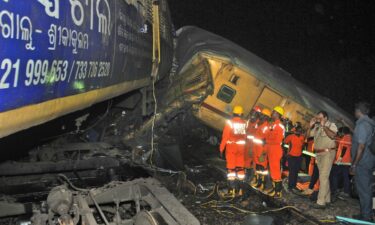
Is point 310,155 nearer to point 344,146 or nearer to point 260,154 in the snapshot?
point 344,146

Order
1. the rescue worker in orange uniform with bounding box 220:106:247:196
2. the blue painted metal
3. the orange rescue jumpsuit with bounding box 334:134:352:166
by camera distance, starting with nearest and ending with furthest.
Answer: the blue painted metal < the orange rescue jumpsuit with bounding box 334:134:352:166 < the rescue worker in orange uniform with bounding box 220:106:247:196

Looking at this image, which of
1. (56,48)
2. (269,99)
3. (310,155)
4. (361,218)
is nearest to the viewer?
(56,48)

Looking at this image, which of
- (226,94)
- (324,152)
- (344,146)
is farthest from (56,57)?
(226,94)

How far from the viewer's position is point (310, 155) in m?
9.05

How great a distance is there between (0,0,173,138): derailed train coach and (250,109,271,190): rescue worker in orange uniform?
15.0 feet

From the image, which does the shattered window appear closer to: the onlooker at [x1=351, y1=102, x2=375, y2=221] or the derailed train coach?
the onlooker at [x1=351, y1=102, x2=375, y2=221]

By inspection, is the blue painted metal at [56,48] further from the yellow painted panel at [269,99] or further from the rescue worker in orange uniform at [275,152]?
the yellow painted panel at [269,99]

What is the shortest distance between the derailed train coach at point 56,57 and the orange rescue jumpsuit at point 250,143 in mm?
4734

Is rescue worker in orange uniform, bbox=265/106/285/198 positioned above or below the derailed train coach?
below

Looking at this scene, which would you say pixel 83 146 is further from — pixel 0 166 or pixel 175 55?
pixel 175 55

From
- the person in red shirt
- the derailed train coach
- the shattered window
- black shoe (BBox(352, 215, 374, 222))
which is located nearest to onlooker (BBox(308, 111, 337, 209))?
black shoe (BBox(352, 215, 374, 222))

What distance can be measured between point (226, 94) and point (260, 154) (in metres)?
2.79

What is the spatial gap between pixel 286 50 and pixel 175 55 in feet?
62.8

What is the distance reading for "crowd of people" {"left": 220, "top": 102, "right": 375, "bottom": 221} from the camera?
6.39 metres
